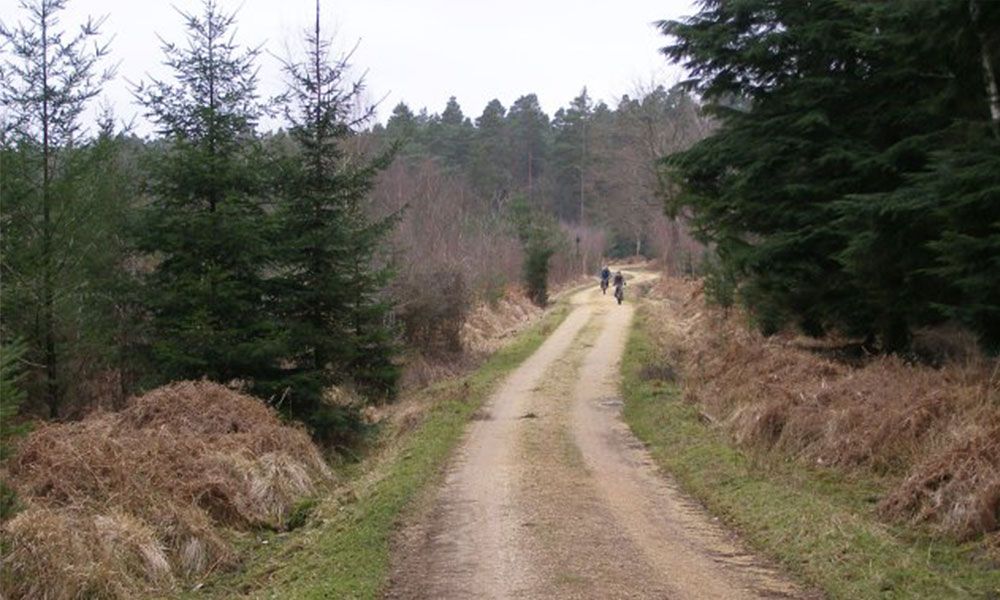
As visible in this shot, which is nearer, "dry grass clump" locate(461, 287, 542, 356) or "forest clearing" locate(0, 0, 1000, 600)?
"forest clearing" locate(0, 0, 1000, 600)

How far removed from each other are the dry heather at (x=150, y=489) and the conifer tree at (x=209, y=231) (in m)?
1.63

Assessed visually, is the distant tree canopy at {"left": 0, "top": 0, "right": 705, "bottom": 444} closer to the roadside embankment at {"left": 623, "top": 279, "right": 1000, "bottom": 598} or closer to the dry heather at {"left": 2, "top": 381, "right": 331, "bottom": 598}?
the dry heather at {"left": 2, "top": 381, "right": 331, "bottom": 598}

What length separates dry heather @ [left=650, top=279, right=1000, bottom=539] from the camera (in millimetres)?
8836

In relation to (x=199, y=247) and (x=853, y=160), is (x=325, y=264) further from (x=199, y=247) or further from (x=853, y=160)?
(x=853, y=160)

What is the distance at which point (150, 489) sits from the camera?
33.6 ft

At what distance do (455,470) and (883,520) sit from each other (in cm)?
592

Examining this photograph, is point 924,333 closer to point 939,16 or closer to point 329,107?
point 939,16

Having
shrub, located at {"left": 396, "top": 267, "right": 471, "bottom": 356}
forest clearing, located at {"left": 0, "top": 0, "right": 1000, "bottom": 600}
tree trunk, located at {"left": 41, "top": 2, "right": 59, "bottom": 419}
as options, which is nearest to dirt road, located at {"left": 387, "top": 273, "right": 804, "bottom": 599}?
forest clearing, located at {"left": 0, "top": 0, "right": 1000, "bottom": 600}

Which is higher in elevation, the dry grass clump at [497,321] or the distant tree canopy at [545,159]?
the distant tree canopy at [545,159]

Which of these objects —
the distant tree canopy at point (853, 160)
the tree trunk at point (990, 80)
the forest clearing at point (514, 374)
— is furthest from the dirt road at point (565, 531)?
the tree trunk at point (990, 80)

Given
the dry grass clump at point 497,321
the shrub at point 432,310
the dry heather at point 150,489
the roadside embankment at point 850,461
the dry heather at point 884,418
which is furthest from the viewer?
the dry grass clump at point 497,321

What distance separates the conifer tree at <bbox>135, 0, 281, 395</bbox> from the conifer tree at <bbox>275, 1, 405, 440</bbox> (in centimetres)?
61

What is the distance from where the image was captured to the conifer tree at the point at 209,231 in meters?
15.9

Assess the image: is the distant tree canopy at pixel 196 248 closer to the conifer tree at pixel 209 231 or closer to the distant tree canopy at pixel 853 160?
the conifer tree at pixel 209 231
